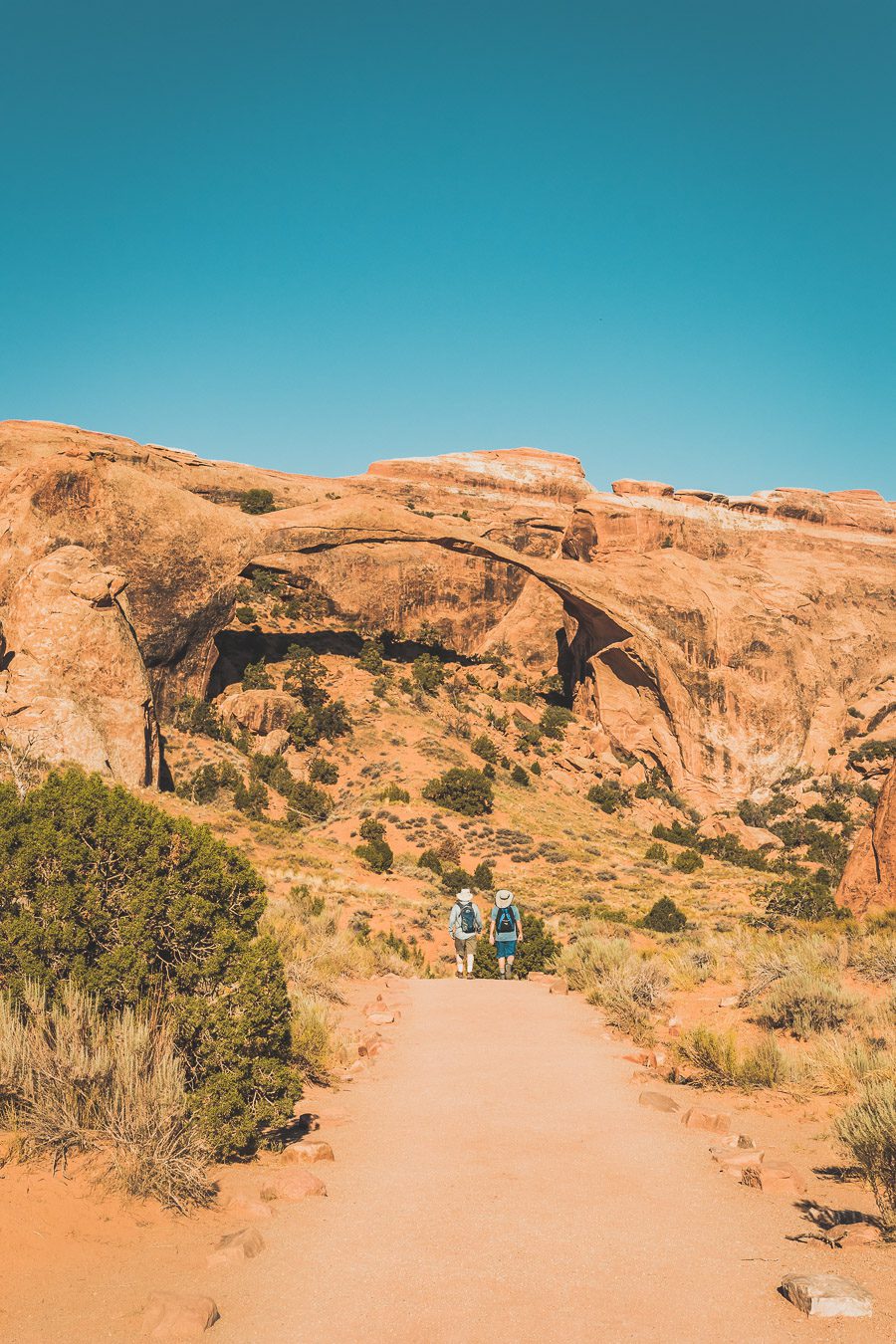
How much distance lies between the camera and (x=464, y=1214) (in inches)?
166

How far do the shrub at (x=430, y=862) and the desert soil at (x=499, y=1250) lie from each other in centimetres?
1915

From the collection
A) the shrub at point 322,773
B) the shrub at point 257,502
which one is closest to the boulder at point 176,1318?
the shrub at point 322,773

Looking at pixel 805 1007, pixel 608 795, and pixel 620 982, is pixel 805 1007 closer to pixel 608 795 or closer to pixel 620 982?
pixel 620 982

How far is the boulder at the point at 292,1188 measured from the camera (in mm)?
4438

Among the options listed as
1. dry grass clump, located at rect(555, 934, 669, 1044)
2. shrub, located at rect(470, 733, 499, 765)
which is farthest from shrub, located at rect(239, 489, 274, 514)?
dry grass clump, located at rect(555, 934, 669, 1044)

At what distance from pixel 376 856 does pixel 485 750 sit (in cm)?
1540

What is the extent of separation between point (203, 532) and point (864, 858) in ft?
90.5

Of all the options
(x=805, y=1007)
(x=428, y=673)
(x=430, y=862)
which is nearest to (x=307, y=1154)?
(x=805, y=1007)

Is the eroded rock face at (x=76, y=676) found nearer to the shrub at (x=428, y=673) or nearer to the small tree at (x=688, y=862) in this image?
the small tree at (x=688, y=862)

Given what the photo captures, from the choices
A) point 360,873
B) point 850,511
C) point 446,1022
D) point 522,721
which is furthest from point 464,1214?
point 850,511

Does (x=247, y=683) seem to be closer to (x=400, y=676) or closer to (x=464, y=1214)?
(x=400, y=676)

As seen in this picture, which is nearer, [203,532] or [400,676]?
[203,532]

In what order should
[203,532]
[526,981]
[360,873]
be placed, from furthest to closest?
[203,532]
[360,873]
[526,981]

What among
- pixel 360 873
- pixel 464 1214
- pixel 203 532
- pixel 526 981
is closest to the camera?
pixel 464 1214
